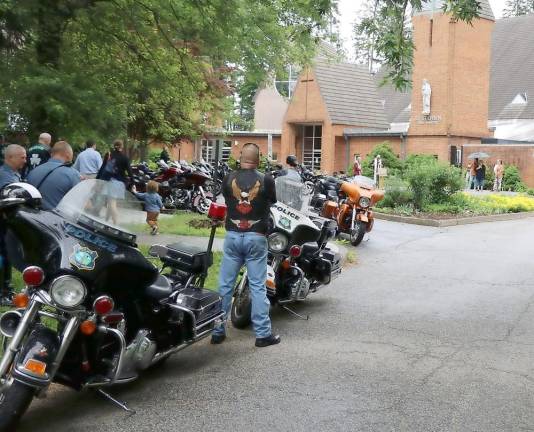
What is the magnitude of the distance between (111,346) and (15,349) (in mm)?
658

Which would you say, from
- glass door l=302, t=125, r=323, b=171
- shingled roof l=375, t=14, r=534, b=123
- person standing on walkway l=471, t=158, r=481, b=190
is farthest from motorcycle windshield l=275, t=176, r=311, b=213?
shingled roof l=375, t=14, r=534, b=123

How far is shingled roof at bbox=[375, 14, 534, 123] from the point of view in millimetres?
43844

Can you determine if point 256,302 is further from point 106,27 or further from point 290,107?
point 290,107

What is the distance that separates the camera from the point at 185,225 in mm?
14734

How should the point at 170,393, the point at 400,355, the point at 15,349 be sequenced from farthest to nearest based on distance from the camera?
the point at 400,355 → the point at 170,393 → the point at 15,349

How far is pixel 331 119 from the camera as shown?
42.4m

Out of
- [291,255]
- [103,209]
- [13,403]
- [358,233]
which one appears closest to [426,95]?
[358,233]

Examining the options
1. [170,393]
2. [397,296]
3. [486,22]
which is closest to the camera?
[170,393]

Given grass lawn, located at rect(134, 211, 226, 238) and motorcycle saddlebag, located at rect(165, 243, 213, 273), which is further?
grass lawn, located at rect(134, 211, 226, 238)

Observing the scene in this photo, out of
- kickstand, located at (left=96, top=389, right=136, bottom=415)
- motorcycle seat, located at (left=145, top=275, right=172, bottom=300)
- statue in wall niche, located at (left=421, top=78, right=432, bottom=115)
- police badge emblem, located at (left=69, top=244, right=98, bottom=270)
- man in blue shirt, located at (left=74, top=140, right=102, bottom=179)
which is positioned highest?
statue in wall niche, located at (left=421, top=78, right=432, bottom=115)

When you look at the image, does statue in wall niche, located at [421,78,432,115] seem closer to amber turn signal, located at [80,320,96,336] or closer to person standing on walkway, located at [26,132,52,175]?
person standing on walkway, located at [26,132,52,175]

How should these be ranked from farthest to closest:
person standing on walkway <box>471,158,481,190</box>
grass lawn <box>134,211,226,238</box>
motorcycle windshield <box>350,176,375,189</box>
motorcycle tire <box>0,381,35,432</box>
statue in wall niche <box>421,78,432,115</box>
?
1. statue in wall niche <box>421,78,432,115</box>
2. person standing on walkway <box>471,158,481,190</box>
3. motorcycle windshield <box>350,176,375,189</box>
4. grass lawn <box>134,211,226,238</box>
5. motorcycle tire <box>0,381,35,432</box>

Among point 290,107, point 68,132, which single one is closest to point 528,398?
point 68,132

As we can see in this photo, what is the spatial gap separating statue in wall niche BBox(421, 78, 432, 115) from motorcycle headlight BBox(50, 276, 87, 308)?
1391 inches
